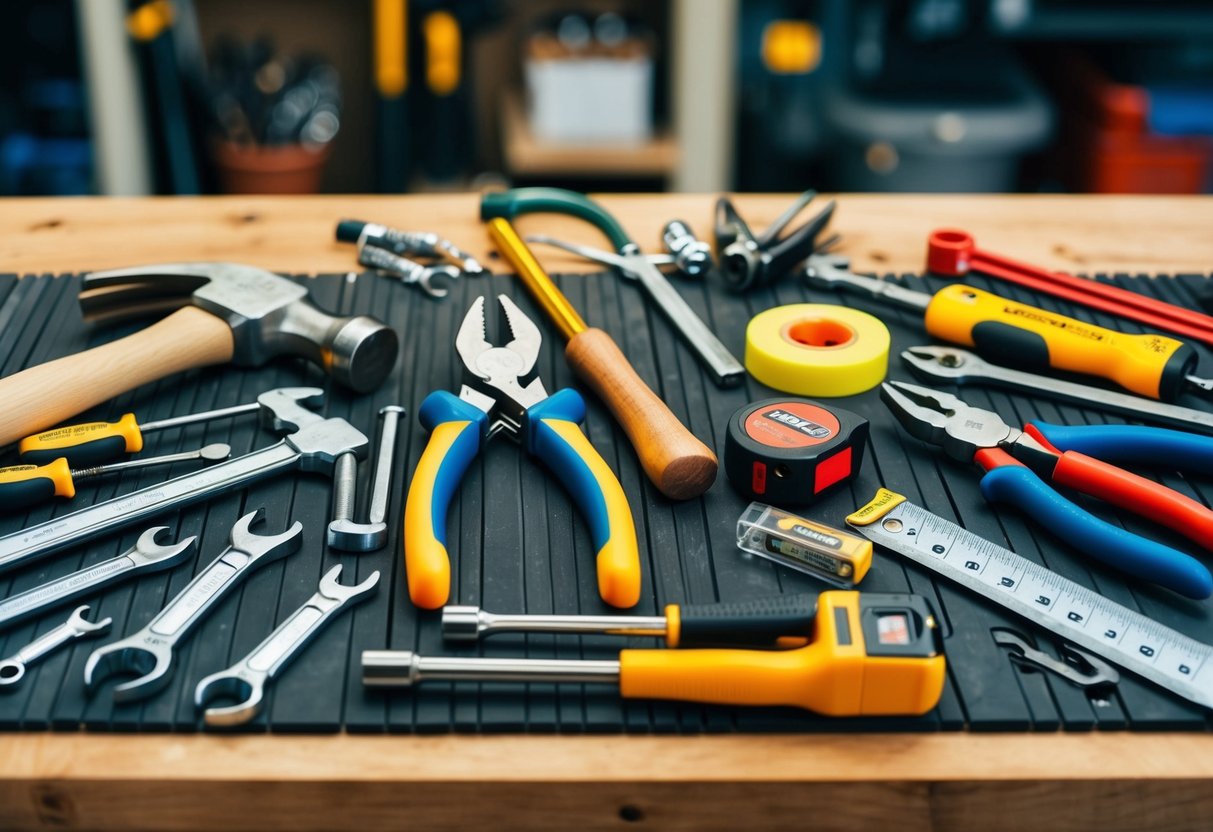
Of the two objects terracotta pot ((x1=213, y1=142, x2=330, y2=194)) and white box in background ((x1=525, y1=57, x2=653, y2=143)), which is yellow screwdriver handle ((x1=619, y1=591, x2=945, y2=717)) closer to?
white box in background ((x1=525, y1=57, x2=653, y2=143))

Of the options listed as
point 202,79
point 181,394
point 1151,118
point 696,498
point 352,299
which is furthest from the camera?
point 202,79

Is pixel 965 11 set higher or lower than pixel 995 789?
higher

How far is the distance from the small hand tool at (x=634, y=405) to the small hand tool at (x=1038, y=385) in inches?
9.6

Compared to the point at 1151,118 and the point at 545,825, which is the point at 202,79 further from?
the point at 545,825

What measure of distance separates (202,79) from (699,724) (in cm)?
205

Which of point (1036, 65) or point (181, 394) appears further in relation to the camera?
point (1036, 65)

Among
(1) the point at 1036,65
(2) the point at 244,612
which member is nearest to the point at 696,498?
(2) the point at 244,612

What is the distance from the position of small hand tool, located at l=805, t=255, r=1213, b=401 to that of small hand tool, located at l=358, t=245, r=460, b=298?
0.42 meters

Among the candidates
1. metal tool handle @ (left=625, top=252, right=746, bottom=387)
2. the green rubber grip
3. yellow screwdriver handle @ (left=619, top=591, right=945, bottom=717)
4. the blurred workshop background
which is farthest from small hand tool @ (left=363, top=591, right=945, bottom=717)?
the blurred workshop background

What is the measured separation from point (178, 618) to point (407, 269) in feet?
1.69

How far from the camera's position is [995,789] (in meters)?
0.72

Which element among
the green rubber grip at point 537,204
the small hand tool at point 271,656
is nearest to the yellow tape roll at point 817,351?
the green rubber grip at point 537,204

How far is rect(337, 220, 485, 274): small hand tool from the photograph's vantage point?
1271 millimetres

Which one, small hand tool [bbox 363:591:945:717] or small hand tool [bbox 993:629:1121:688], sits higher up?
small hand tool [bbox 363:591:945:717]
